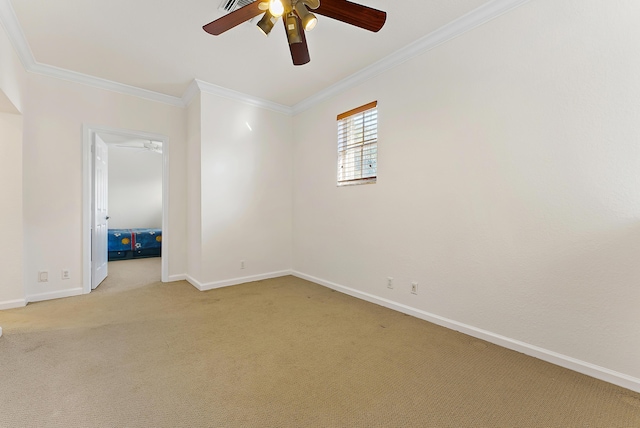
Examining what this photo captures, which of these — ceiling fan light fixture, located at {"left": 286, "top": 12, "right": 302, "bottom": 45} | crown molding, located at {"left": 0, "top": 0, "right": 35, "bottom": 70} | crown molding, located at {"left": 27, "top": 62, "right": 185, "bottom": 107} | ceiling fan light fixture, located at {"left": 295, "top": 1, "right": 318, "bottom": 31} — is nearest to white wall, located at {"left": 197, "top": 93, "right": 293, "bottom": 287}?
crown molding, located at {"left": 27, "top": 62, "right": 185, "bottom": 107}

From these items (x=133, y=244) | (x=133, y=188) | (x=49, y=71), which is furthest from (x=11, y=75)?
(x=133, y=188)

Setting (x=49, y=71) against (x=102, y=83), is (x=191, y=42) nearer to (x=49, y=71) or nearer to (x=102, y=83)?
(x=102, y=83)

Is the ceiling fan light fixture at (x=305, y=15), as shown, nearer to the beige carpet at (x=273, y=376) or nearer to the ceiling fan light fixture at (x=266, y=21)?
the ceiling fan light fixture at (x=266, y=21)

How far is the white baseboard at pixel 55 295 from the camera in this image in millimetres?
3199

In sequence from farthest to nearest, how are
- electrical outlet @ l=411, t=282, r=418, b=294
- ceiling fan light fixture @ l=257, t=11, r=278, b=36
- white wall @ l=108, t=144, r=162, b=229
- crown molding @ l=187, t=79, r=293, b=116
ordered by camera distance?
white wall @ l=108, t=144, r=162, b=229
crown molding @ l=187, t=79, r=293, b=116
electrical outlet @ l=411, t=282, r=418, b=294
ceiling fan light fixture @ l=257, t=11, r=278, b=36

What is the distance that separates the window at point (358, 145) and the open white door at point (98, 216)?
10.5ft

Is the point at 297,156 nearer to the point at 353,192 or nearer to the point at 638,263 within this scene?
→ the point at 353,192

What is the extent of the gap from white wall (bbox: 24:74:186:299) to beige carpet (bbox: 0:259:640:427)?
2.21 feet

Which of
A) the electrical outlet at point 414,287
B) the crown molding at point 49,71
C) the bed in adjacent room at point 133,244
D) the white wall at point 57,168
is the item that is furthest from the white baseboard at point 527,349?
the bed in adjacent room at point 133,244

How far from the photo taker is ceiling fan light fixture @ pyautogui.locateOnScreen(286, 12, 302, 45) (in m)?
1.81

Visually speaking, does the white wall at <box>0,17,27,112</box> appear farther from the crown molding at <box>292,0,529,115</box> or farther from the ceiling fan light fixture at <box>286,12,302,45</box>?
the crown molding at <box>292,0,529,115</box>

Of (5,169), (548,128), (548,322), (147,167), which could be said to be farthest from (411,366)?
(147,167)

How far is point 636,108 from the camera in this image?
170 centimetres

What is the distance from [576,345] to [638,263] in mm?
647
